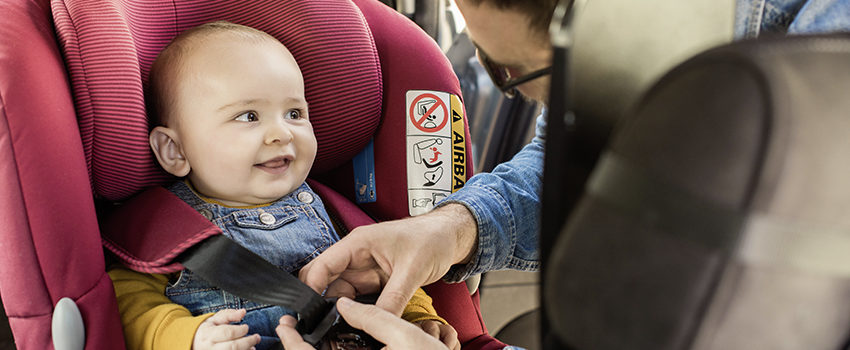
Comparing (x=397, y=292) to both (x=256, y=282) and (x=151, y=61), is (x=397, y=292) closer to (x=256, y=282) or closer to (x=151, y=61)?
(x=256, y=282)

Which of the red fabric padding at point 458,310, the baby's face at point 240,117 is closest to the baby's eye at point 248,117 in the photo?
the baby's face at point 240,117

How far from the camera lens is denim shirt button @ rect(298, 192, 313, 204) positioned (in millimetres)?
1231

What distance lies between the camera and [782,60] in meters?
0.40

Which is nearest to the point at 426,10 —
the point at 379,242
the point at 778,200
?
the point at 379,242

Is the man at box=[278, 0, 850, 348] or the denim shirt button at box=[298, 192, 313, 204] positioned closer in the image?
the man at box=[278, 0, 850, 348]

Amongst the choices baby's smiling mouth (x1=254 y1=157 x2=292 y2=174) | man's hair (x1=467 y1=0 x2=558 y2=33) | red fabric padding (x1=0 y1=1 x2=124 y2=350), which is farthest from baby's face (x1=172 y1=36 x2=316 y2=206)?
man's hair (x1=467 y1=0 x2=558 y2=33)

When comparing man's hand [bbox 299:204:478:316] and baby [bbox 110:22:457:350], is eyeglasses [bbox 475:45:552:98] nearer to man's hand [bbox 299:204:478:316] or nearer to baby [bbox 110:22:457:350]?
man's hand [bbox 299:204:478:316]

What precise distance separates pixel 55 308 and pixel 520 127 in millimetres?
1722

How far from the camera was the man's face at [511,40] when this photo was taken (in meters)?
0.87

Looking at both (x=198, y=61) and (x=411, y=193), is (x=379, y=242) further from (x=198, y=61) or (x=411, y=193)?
(x=198, y=61)

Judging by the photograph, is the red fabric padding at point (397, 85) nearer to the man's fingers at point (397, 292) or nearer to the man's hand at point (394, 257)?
the man's hand at point (394, 257)

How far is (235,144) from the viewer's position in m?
1.09

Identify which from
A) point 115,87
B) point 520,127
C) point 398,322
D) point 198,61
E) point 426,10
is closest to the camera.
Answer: point 398,322

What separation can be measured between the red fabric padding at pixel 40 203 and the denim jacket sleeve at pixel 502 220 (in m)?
0.58
